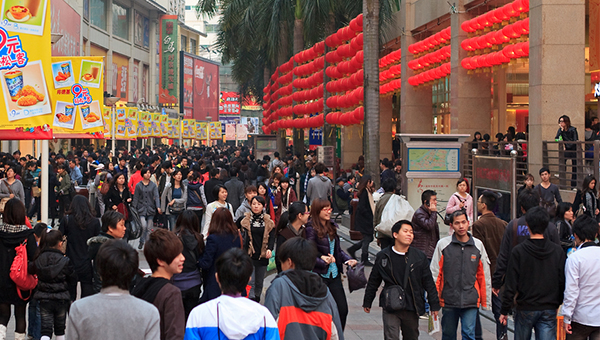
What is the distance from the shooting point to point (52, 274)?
7004 mm

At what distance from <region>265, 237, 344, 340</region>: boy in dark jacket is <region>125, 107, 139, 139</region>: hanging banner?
1149 inches

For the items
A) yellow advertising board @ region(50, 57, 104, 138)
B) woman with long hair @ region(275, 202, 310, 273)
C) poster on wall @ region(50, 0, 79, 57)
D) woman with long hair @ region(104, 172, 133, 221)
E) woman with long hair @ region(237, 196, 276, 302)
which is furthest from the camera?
poster on wall @ region(50, 0, 79, 57)

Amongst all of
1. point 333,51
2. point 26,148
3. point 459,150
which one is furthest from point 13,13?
point 26,148

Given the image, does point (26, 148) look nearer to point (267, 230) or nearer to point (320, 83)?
point (320, 83)

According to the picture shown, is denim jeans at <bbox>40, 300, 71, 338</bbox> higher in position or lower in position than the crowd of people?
lower

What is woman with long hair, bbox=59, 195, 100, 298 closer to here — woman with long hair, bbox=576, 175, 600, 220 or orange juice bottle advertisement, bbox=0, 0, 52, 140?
orange juice bottle advertisement, bbox=0, 0, 52, 140

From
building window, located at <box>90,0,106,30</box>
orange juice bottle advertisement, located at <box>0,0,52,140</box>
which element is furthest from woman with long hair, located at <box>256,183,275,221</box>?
building window, located at <box>90,0,106,30</box>

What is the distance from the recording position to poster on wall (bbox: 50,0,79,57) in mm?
37906

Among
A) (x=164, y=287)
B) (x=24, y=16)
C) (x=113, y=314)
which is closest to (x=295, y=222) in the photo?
(x=164, y=287)

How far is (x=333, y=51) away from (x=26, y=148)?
63.1 ft

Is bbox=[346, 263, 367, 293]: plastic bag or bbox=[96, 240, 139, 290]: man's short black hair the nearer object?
bbox=[96, 240, 139, 290]: man's short black hair

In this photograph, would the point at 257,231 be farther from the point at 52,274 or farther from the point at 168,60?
the point at 168,60

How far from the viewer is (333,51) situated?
83.1ft

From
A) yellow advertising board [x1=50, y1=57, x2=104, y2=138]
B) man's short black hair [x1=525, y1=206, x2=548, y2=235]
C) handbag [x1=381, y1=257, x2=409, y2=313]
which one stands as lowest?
handbag [x1=381, y1=257, x2=409, y2=313]
